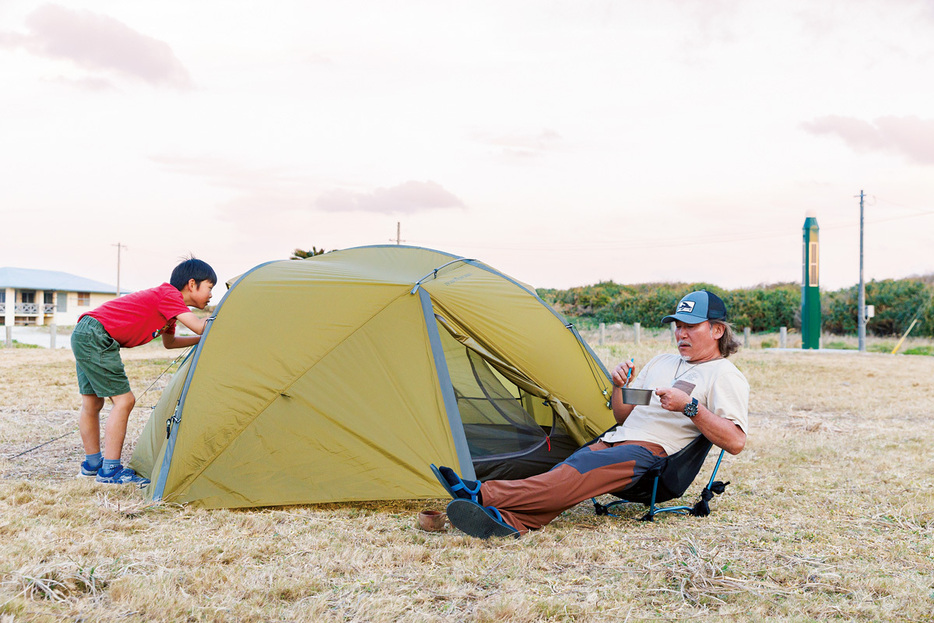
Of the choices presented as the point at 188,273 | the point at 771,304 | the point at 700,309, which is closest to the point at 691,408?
the point at 700,309

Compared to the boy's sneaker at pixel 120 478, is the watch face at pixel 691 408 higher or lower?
higher

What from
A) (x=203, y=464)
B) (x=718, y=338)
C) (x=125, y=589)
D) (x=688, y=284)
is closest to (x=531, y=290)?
(x=718, y=338)

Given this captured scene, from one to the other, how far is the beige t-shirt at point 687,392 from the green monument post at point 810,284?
20344mm

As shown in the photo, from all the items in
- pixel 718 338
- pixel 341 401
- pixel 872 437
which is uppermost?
pixel 718 338

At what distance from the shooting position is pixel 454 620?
2738mm

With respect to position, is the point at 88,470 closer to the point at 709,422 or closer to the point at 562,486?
the point at 562,486

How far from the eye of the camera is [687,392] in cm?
400

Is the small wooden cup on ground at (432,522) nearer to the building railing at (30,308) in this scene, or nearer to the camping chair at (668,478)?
the camping chair at (668,478)

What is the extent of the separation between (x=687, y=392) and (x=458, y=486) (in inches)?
54.7

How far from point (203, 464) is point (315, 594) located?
67.2 inches

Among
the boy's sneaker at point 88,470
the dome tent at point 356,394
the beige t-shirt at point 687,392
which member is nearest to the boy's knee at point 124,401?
the dome tent at point 356,394

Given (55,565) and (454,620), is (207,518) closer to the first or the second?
(55,565)

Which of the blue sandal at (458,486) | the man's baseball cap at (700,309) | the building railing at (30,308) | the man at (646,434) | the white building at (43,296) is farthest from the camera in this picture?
the building railing at (30,308)

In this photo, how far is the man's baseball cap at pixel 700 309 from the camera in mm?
4145
